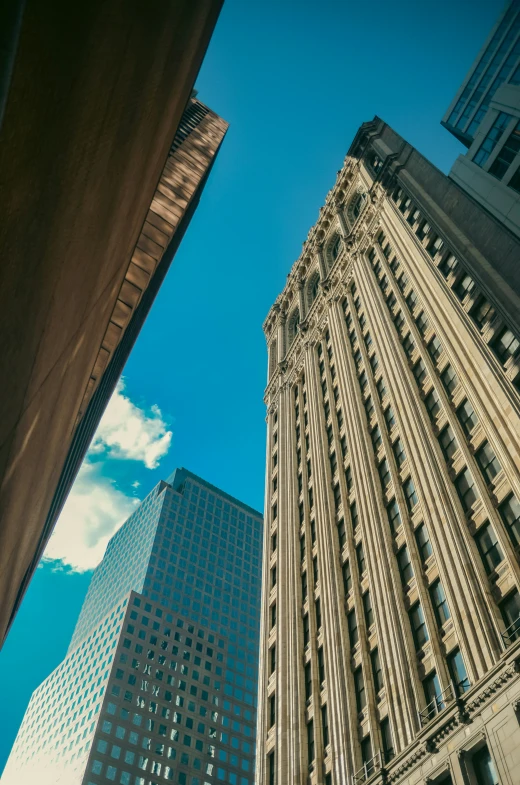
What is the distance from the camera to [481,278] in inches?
1645

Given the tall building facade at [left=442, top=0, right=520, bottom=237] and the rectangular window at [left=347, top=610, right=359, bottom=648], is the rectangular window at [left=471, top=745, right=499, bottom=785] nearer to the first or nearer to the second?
the rectangular window at [left=347, top=610, right=359, bottom=648]

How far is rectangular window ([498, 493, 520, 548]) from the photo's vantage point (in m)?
28.7

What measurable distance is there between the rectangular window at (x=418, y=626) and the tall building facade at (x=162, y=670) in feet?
261

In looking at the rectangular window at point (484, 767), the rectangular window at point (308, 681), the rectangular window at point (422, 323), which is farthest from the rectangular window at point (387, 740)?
the rectangular window at point (422, 323)

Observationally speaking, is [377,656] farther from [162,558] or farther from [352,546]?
[162,558]

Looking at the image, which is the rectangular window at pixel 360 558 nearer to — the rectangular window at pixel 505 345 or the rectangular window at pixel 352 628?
the rectangular window at pixel 352 628

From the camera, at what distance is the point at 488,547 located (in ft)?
98.7

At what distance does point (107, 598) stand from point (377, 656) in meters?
128

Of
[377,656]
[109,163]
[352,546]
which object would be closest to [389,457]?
[352,546]

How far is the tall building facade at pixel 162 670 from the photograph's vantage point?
3848 inches

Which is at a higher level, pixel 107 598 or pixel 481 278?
pixel 107 598

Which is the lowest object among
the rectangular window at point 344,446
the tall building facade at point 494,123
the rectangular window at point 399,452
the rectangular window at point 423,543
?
the rectangular window at point 423,543

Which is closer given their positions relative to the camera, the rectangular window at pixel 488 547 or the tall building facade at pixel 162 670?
the rectangular window at pixel 488 547

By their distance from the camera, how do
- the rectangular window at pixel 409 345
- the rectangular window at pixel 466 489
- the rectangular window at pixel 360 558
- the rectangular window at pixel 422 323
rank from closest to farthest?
the rectangular window at pixel 466 489 → the rectangular window at pixel 360 558 → the rectangular window at pixel 422 323 → the rectangular window at pixel 409 345
